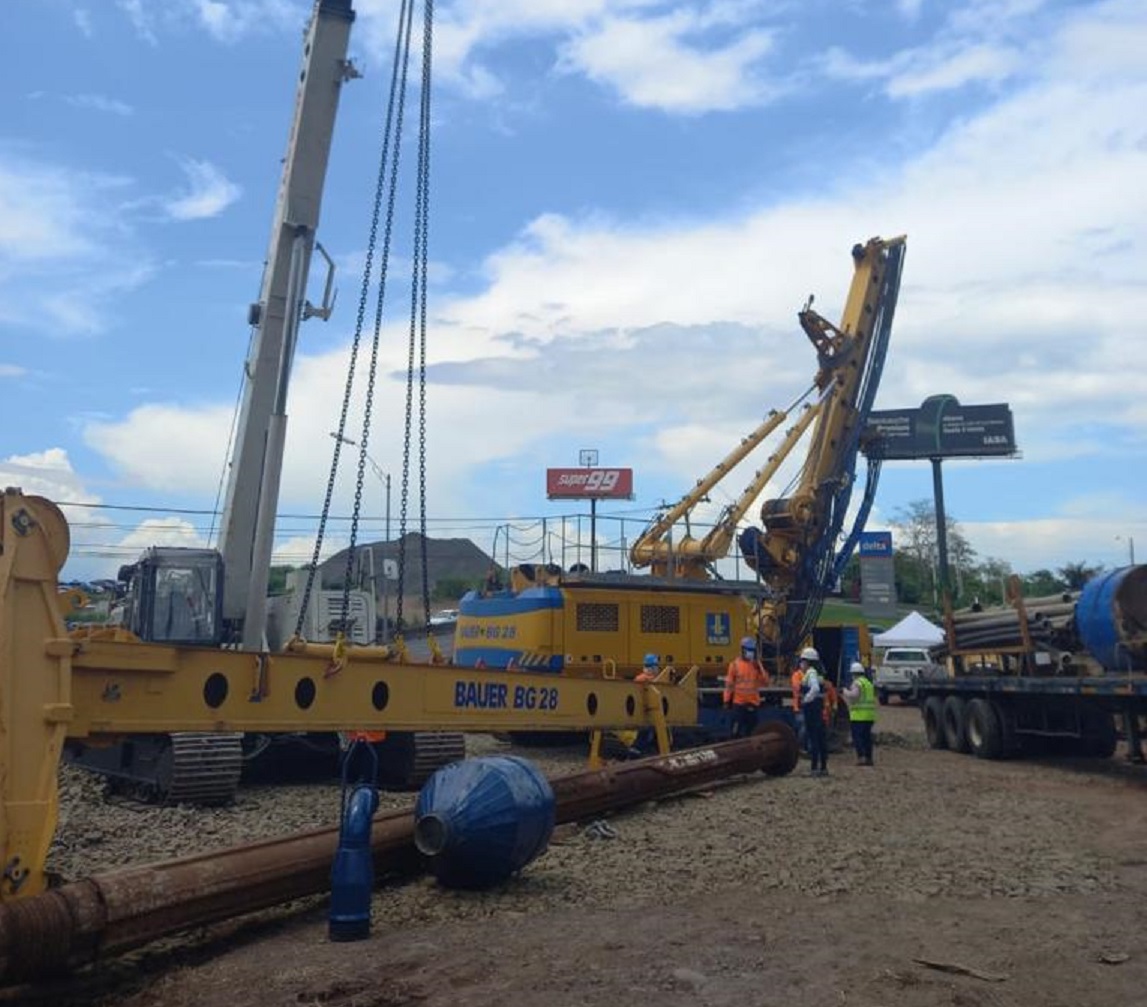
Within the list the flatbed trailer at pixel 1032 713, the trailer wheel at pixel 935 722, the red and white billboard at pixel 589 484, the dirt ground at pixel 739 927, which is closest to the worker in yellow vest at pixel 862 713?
the flatbed trailer at pixel 1032 713

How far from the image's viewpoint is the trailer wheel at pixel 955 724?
64.4 feet

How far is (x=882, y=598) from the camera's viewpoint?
74125mm

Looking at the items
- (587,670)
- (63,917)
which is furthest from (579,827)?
(587,670)

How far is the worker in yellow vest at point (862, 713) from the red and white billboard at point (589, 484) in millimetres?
47639

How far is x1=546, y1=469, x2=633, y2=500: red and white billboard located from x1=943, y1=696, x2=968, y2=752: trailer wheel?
147 ft

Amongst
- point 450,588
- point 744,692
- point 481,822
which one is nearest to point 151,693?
point 481,822

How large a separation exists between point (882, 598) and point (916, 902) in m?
68.3

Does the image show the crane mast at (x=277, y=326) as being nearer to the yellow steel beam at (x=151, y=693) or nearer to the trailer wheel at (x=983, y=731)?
the yellow steel beam at (x=151, y=693)

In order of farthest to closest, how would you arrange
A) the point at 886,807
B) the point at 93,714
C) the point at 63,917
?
the point at 886,807
the point at 93,714
the point at 63,917

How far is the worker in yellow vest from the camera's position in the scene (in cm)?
1678

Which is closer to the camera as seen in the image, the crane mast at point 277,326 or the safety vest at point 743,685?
the crane mast at point 277,326

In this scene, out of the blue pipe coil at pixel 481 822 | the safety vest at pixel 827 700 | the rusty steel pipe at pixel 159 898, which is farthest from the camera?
the safety vest at pixel 827 700

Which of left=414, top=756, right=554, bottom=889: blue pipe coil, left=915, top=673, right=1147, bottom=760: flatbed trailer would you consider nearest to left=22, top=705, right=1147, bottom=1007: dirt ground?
left=414, top=756, right=554, bottom=889: blue pipe coil

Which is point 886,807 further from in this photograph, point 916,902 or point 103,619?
point 103,619
